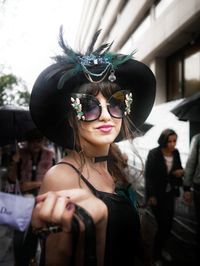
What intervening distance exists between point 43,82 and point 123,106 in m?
0.36

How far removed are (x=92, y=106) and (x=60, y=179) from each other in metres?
0.32

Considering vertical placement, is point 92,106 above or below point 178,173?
above

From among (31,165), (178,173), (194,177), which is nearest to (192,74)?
(178,173)

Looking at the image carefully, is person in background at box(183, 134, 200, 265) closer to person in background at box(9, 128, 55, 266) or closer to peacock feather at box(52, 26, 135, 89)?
person in background at box(9, 128, 55, 266)

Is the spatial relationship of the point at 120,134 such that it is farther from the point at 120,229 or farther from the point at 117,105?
the point at 120,229

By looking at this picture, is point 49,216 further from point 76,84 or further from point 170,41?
point 170,41

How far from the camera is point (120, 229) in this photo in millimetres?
1327

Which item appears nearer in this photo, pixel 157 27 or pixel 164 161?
pixel 164 161

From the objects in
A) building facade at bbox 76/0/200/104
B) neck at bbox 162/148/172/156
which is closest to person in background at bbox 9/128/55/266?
neck at bbox 162/148/172/156

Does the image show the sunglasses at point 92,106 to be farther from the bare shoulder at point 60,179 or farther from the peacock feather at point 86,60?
the bare shoulder at point 60,179

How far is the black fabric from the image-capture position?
4.23 feet

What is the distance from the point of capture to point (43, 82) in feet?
4.97

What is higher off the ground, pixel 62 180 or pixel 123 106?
pixel 123 106

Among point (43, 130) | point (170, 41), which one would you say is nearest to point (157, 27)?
point (170, 41)
